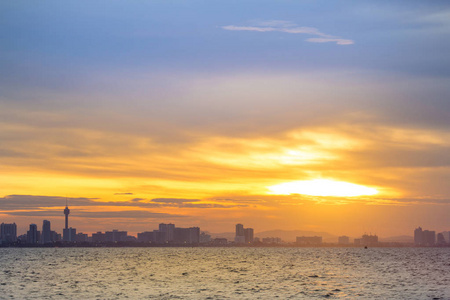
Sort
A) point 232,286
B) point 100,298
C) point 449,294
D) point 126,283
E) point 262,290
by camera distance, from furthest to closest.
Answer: point 126,283, point 232,286, point 262,290, point 449,294, point 100,298

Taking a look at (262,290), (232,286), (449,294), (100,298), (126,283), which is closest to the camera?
(100,298)

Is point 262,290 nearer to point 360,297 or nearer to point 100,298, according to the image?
point 360,297

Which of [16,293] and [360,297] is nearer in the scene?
[360,297]

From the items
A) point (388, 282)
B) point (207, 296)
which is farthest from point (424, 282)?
point (207, 296)

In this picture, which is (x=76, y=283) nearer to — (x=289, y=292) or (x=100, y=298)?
(x=100, y=298)

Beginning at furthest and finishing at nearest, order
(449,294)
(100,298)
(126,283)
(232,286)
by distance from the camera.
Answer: (126,283), (232,286), (449,294), (100,298)

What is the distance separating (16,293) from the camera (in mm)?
91312

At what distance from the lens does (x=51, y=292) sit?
9225 centimetres

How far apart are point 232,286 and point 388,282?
3609 centimetres

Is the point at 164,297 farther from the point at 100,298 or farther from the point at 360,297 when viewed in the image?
the point at 360,297

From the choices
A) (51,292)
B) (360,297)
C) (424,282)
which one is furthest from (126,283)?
(424,282)

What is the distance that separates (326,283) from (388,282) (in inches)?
576

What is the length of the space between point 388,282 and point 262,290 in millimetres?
34879

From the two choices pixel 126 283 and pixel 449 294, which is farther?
pixel 126 283
